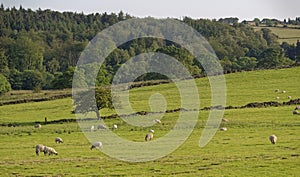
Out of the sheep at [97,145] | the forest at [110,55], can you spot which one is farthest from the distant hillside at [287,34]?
the sheep at [97,145]

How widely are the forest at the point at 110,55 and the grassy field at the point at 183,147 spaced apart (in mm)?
30721

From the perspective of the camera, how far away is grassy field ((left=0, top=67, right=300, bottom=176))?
24.3 m

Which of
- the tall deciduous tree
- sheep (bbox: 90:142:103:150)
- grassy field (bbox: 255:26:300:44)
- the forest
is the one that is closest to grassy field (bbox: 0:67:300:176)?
sheep (bbox: 90:142:103:150)

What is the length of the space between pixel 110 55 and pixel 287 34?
71441 millimetres

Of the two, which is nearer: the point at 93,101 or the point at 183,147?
the point at 183,147

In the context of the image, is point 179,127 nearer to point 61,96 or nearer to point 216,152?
point 216,152

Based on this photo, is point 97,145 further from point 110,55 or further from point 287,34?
point 287,34

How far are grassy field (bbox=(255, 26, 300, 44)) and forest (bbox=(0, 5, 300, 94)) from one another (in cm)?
337

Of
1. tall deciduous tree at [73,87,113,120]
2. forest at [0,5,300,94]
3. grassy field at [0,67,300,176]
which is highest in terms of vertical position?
forest at [0,5,300,94]

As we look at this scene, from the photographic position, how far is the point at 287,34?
177875 millimetres

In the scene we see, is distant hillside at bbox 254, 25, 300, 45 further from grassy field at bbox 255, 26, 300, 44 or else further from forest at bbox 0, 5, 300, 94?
forest at bbox 0, 5, 300, 94

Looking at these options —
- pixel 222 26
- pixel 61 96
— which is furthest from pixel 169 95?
pixel 222 26

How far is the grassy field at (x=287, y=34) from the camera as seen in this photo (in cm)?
16682

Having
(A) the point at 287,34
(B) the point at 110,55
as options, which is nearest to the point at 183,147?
(B) the point at 110,55
